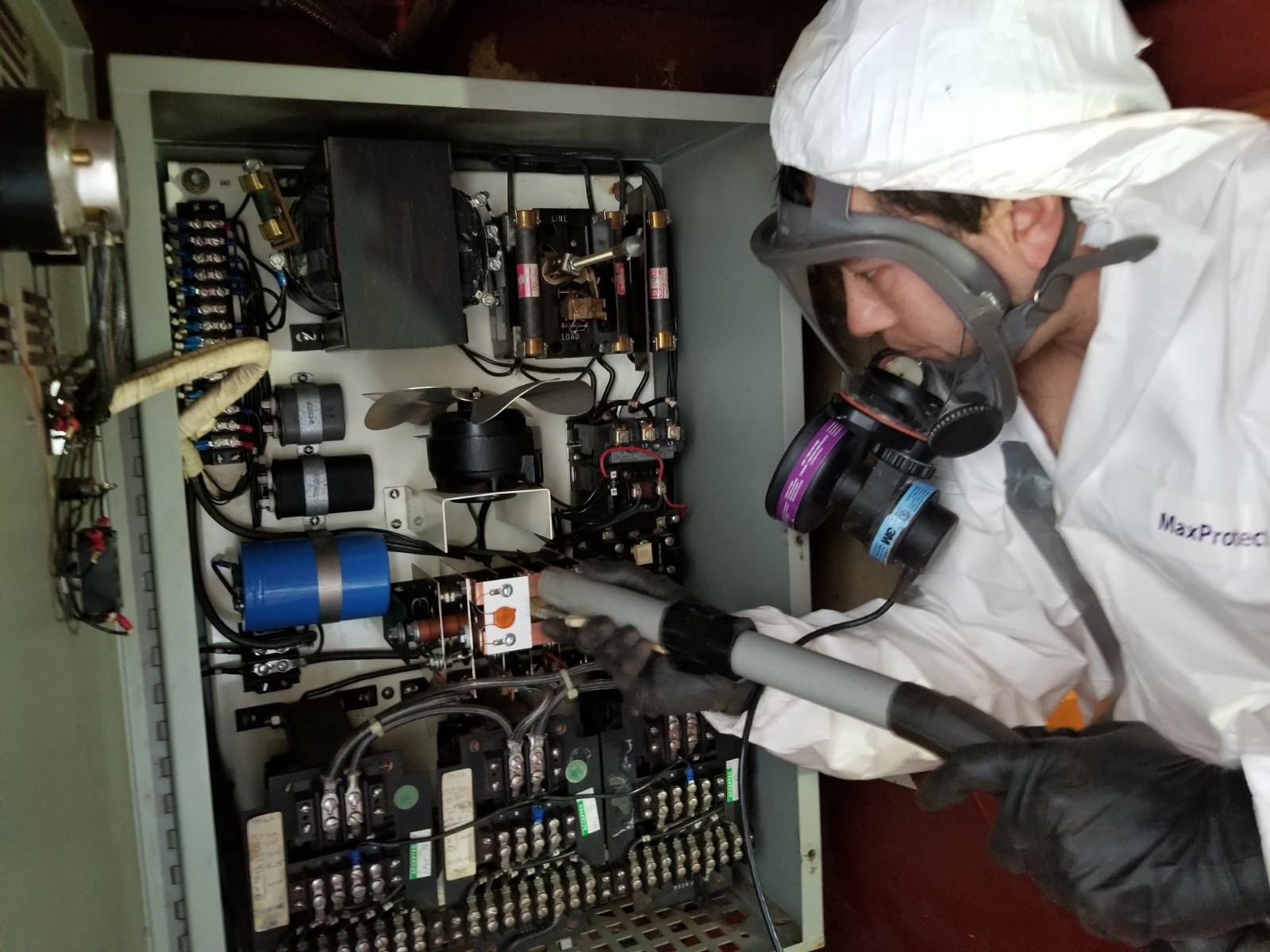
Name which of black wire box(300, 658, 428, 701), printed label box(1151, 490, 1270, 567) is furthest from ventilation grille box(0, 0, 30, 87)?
printed label box(1151, 490, 1270, 567)

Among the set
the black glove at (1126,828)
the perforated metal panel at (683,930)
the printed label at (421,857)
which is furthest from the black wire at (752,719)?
the printed label at (421,857)

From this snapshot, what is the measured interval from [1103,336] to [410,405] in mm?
857

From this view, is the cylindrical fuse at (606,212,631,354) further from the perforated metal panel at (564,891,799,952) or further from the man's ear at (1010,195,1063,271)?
the perforated metal panel at (564,891,799,952)

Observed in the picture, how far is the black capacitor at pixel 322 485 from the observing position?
1.22 m

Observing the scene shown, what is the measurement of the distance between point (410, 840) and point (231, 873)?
0.80ft

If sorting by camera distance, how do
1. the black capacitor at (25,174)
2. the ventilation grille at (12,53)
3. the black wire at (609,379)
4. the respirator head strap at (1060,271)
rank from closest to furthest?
1. the black capacitor at (25,174)
2. the ventilation grille at (12,53)
3. the respirator head strap at (1060,271)
4. the black wire at (609,379)

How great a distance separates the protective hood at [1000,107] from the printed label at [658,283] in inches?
17.3

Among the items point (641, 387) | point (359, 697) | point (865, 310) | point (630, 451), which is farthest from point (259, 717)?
point (865, 310)

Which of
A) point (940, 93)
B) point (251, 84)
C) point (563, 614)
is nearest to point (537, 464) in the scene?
point (563, 614)

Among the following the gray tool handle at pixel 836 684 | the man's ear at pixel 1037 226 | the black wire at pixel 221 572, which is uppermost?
the man's ear at pixel 1037 226

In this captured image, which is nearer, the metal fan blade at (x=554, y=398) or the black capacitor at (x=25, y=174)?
the black capacitor at (x=25, y=174)

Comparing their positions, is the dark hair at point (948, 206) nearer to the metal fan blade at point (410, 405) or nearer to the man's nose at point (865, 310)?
the man's nose at point (865, 310)

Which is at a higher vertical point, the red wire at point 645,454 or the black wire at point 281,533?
the red wire at point 645,454

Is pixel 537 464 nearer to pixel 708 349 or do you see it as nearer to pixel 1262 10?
pixel 708 349
